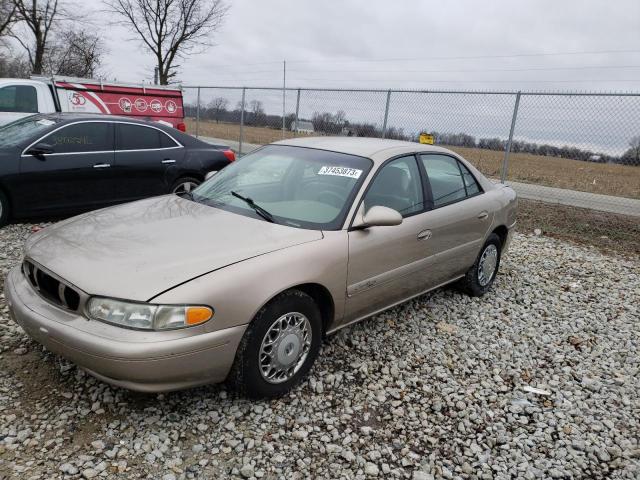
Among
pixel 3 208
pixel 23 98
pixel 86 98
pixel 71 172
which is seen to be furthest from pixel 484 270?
pixel 86 98

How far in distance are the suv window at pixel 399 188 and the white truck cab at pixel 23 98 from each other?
27.1 feet

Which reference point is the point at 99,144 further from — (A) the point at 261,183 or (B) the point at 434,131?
(B) the point at 434,131

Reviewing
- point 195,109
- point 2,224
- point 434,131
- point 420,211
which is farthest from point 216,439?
point 195,109

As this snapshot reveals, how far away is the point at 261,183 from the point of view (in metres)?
3.75

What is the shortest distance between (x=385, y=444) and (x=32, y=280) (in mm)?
2228

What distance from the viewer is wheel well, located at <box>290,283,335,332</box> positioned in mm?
3034

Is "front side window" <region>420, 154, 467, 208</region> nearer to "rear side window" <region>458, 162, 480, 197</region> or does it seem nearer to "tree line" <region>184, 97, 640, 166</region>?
"rear side window" <region>458, 162, 480, 197</region>

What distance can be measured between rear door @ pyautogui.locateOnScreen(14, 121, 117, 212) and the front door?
4187 mm

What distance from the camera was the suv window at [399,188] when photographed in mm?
3557

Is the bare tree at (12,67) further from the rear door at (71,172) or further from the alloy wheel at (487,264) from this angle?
the alloy wheel at (487,264)

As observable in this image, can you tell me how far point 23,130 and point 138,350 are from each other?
→ 199 inches

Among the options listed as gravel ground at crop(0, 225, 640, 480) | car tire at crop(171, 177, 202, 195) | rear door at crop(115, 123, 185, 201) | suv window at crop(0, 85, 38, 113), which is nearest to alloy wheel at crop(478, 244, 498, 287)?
gravel ground at crop(0, 225, 640, 480)

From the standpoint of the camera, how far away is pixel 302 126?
12.9 m

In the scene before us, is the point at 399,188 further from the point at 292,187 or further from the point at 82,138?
the point at 82,138
